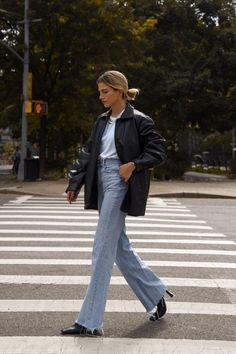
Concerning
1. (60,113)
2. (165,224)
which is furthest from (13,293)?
(60,113)

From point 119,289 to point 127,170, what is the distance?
222cm

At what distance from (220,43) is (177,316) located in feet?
95.2

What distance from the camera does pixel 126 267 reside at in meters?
5.26

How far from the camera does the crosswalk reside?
489 centimetres

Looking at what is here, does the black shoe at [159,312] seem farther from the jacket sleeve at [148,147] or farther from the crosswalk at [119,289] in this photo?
the jacket sleeve at [148,147]

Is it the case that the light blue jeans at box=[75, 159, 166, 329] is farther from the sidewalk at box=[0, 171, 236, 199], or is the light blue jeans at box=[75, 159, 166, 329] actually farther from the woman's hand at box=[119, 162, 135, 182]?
the sidewalk at box=[0, 171, 236, 199]

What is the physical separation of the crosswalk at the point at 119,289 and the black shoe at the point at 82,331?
7cm

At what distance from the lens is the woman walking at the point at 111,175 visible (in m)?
4.91

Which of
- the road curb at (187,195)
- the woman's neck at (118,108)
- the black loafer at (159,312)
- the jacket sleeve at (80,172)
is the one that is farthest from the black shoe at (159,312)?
the road curb at (187,195)

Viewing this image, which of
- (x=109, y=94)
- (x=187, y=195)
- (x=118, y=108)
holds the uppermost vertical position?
(x=109, y=94)

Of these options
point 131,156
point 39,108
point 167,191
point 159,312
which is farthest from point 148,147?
point 39,108

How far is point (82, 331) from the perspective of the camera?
16.3ft

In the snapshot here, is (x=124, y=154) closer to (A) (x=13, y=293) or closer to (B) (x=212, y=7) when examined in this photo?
(A) (x=13, y=293)

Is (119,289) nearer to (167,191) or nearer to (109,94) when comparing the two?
(109,94)
